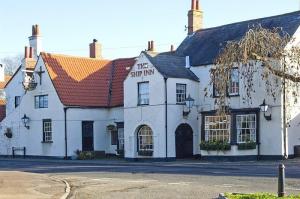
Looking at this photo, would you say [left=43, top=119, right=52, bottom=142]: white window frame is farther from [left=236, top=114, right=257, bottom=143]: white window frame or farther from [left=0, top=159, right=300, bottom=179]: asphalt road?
[left=236, top=114, right=257, bottom=143]: white window frame

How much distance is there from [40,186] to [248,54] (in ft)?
33.1

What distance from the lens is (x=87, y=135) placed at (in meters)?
45.7

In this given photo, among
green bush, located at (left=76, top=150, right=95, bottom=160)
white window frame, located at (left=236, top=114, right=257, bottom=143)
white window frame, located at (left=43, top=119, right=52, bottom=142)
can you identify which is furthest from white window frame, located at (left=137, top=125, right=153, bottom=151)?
white window frame, located at (left=43, top=119, right=52, bottom=142)

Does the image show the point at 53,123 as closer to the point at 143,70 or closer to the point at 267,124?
the point at 143,70

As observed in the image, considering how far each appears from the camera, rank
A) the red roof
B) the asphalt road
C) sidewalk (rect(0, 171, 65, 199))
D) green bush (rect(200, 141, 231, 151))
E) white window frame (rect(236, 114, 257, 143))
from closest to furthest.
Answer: sidewalk (rect(0, 171, 65, 199)) → the asphalt road → white window frame (rect(236, 114, 257, 143)) → green bush (rect(200, 141, 231, 151)) → the red roof

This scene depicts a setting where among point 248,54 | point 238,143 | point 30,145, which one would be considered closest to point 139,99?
point 238,143

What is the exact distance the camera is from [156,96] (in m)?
39.0

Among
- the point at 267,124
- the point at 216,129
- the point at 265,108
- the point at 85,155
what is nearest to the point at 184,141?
the point at 216,129

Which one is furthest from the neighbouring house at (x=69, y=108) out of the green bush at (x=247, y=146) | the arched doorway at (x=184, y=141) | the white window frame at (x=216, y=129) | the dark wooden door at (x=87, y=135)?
the green bush at (x=247, y=146)

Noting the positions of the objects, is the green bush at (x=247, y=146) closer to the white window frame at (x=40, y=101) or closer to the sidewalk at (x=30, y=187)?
the sidewalk at (x=30, y=187)

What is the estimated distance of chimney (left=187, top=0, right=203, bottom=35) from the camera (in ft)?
152

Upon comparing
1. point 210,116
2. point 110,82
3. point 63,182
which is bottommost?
point 63,182

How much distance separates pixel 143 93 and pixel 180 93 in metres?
2.68

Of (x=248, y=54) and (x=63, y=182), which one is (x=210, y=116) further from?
(x=248, y=54)
